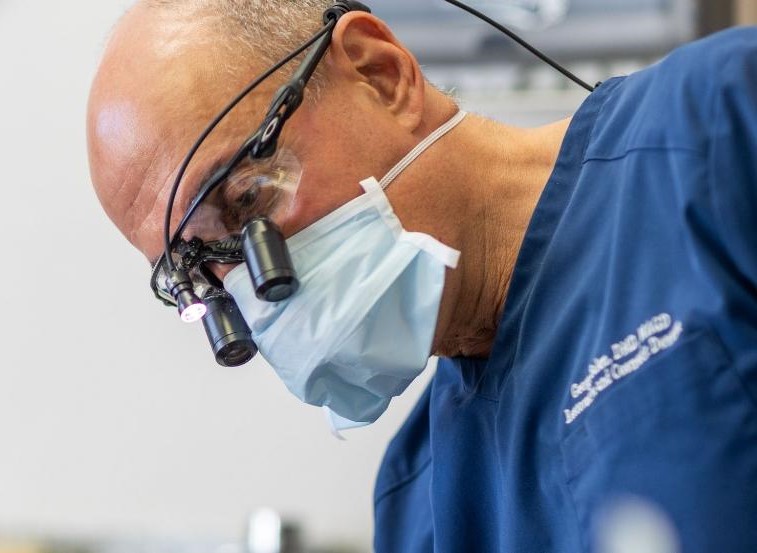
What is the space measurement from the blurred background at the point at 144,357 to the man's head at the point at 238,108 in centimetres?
74

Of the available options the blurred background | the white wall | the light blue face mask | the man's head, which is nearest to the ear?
the man's head

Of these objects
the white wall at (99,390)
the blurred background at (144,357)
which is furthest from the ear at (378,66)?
the white wall at (99,390)

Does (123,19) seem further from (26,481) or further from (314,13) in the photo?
(26,481)

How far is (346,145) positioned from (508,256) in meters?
0.23

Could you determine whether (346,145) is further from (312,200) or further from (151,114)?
(151,114)

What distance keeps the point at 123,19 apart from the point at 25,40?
987 millimetres

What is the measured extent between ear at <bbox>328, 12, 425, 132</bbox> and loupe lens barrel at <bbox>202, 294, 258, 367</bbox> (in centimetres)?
29

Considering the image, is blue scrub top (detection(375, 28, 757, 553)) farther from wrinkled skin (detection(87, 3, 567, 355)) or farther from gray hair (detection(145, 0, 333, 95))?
gray hair (detection(145, 0, 333, 95))

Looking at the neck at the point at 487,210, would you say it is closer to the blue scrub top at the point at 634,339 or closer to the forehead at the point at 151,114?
the blue scrub top at the point at 634,339

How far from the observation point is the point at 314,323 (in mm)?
1127

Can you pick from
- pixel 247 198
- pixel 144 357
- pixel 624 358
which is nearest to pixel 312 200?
pixel 247 198

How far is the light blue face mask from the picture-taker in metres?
1.12

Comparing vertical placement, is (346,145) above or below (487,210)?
above

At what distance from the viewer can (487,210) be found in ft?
3.92
